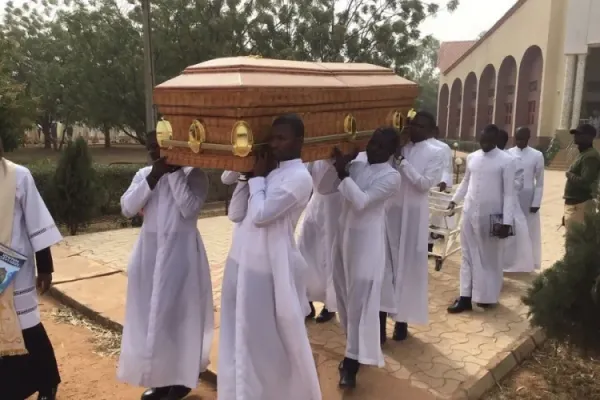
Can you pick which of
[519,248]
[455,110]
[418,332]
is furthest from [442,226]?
[455,110]

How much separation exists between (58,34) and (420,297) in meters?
22.6

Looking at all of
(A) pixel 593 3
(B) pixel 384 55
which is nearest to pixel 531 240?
(B) pixel 384 55

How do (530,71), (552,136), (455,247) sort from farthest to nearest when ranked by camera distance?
(530,71)
(552,136)
(455,247)

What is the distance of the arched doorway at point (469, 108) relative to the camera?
3406cm

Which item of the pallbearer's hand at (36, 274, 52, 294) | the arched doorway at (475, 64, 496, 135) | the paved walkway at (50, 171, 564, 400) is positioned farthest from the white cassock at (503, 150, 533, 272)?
the arched doorway at (475, 64, 496, 135)

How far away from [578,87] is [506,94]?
23.2 feet

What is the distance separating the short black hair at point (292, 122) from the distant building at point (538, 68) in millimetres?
23077

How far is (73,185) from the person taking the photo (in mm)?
8594

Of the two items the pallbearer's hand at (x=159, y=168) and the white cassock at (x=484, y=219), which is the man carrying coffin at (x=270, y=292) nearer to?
the pallbearer's hand at (x=159, y=168)

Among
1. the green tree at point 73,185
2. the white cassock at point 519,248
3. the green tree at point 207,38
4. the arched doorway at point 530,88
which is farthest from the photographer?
the arched doorway at point 530,88

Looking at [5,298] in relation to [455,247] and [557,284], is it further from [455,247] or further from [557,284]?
[455,247]

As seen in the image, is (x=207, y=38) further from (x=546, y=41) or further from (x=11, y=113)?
(x=546, y=41)

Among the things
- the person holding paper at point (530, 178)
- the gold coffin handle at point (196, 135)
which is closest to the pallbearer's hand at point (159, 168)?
the gold coffin handle at point (196, 135)

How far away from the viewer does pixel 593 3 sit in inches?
846
